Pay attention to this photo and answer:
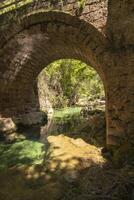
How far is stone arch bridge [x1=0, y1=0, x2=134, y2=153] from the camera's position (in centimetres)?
698

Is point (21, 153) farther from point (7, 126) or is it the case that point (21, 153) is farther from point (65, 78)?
point (65, 78)

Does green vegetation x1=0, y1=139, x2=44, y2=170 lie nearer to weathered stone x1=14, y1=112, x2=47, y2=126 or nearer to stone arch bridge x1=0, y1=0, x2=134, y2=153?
stone arch bridge x1=0, y1=0, x2=134, y2=153

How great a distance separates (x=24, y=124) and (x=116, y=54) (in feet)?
19.1

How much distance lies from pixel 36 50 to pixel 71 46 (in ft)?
4.75

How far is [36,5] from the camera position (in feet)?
29.1

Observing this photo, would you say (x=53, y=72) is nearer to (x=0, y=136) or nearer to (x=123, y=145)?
(x=0, y=136)

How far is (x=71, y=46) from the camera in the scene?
9164 mm

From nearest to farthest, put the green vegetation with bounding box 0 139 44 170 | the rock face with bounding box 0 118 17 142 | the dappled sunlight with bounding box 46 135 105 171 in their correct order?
the dappled sunlight with bounding box 46 135 105 171, the green vegetation with bounding box 0 139 44 170, the rock face with bounding box 0 118 17 142

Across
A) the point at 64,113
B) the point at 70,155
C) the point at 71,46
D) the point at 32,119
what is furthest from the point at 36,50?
the point at 64,113

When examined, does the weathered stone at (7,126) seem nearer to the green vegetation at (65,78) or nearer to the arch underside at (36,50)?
the arch underside at (36,50)

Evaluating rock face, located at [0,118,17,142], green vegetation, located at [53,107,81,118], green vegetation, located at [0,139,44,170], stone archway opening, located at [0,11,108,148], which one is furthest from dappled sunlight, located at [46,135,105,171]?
green vegetation, located at [53,107,81,118]

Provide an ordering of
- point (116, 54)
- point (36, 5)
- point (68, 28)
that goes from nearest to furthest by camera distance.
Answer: point (116, 54) → point (68, 28) → point (36, 5)

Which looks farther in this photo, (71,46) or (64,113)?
(64,113)

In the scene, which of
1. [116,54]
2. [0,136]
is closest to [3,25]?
[0,136]
